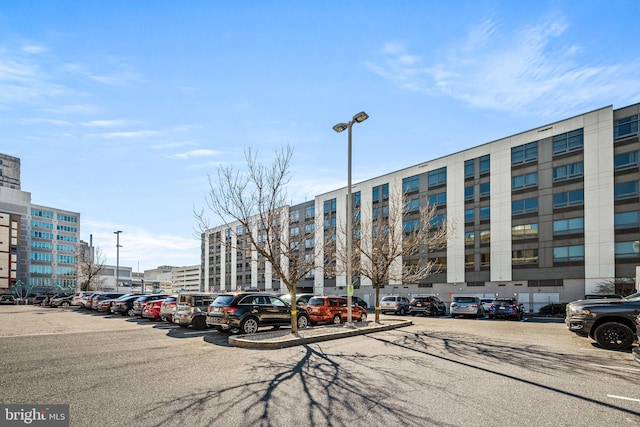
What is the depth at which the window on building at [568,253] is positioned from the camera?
39656 mm

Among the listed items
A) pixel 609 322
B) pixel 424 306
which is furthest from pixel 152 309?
pixel 609 322

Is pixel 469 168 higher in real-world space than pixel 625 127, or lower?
lower

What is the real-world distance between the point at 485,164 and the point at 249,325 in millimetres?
39994

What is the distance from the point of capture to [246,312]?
15172mm

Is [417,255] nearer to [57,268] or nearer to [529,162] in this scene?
[529,162]

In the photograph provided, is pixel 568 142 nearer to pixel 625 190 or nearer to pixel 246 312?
pixel 625 190

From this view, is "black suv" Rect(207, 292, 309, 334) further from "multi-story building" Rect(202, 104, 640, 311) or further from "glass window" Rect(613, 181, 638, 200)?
"glass window" Rect(613, 181, 638, 200)

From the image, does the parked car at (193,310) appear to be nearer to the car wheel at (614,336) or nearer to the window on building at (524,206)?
the car wheel at (614,336)

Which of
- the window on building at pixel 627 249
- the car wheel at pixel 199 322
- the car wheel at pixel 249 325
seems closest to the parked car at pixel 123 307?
the car wheel at pixel 199 322

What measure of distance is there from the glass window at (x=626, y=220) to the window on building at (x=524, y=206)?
706 cm

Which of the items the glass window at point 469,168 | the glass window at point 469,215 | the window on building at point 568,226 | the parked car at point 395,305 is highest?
the glass window at point 469,168

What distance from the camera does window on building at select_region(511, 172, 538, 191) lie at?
43.5 meters

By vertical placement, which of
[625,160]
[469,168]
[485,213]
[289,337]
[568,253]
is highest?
[469,168]

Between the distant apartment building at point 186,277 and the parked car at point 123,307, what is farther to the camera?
the distant apartment building at point 186,277
